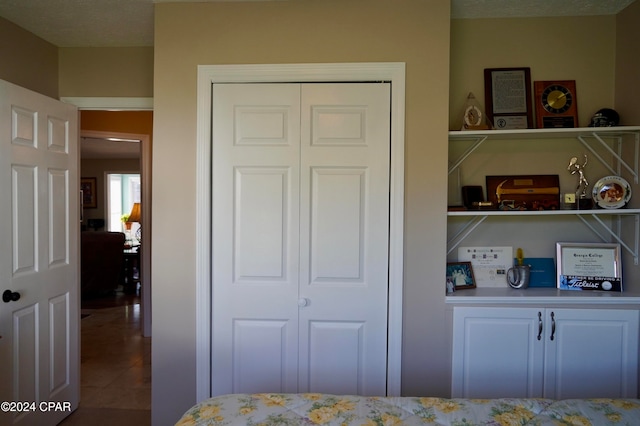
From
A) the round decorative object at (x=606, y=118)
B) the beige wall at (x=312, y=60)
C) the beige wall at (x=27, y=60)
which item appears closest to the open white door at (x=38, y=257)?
the beige wall at (x=27, y=60)

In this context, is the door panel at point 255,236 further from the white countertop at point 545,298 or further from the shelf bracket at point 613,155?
the shelf bracket at point 613,155

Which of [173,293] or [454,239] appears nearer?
[173,293]

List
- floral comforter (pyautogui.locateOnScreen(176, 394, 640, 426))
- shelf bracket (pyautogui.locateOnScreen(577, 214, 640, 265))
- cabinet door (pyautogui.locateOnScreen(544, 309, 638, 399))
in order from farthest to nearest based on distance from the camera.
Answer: shelf bracket (pyautogui.locateOnScreen(577, 214, 640, 265)), cabinet door (pyautogui.locateOnScreen(544, 309, 638, 399)), floral comforter (pyautogui.locateOnScreen(176, 394, 640, 426))

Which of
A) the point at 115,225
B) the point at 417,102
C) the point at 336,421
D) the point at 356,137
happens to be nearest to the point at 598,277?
the point at 417,102

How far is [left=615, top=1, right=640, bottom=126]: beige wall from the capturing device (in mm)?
2121

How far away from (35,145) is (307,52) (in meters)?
1.61

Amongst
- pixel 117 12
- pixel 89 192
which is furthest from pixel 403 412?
pixel 89 192

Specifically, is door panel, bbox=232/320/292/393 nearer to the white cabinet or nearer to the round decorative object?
the white cabinet

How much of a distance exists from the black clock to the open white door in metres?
2.85

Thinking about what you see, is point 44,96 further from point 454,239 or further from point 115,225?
point 115,225

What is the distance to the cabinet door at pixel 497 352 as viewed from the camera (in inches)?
81.3

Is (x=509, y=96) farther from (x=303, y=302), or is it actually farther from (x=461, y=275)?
Result: (x=303, y=302)

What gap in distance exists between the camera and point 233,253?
84.9 inches

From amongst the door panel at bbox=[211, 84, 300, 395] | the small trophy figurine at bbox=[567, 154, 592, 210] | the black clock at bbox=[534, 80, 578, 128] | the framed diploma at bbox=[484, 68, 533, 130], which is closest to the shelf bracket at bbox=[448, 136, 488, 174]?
the framed diploma at bbox=[484, 68, 533, 130]
